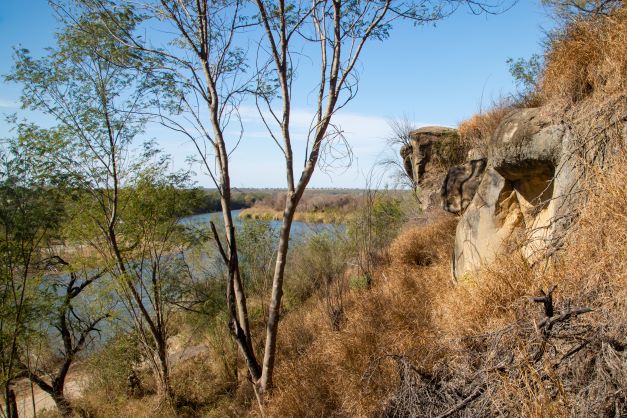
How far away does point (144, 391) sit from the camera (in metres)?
9.52

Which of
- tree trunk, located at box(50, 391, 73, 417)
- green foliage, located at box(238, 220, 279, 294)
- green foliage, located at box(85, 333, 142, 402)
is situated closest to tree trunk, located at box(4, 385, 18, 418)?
tree trunk, located at box(50, 391, 73, 417)

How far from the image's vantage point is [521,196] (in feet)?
16.2

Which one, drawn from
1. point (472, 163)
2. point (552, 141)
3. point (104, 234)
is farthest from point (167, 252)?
point (552, 141)

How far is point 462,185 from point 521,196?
2073mm

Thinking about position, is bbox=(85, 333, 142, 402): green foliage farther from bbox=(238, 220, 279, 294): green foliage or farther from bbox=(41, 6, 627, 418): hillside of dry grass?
bbox=(238, 220, 279, 294): green foliage

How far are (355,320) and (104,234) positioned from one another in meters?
5.39

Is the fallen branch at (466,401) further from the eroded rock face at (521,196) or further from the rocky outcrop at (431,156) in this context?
the rocky outcrop at (431,156)

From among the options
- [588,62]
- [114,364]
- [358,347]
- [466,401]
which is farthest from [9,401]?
[588,62]

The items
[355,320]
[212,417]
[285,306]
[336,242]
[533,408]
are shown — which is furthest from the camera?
[336,242]

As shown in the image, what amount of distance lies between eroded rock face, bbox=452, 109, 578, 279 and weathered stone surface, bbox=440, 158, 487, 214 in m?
1.20

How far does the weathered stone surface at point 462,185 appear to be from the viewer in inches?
269

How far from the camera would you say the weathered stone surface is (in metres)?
6.83

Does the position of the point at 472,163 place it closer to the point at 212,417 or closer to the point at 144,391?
the point at 212,417

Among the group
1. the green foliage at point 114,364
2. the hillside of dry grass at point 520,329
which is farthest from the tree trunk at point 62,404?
the hillside of dry grass at point 520,329
